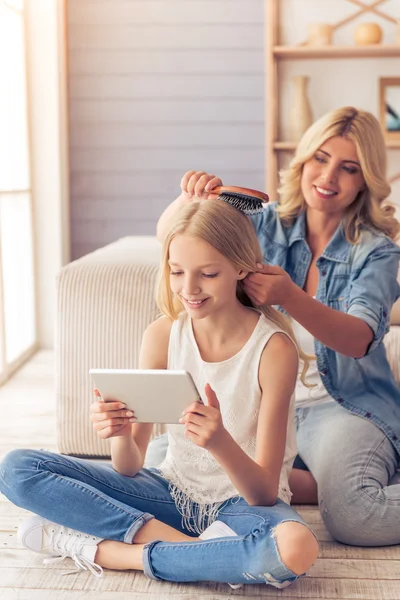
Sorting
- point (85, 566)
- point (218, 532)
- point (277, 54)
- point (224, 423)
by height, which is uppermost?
point (277, 54)

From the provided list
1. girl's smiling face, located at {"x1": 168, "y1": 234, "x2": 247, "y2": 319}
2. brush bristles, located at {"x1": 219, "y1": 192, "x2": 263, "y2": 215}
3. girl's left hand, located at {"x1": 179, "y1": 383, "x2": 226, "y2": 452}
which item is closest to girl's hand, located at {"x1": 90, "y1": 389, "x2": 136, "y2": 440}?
girl's left hand, located at {"x1": 179, "y1": 383, "x2": 226, "y2": 452}

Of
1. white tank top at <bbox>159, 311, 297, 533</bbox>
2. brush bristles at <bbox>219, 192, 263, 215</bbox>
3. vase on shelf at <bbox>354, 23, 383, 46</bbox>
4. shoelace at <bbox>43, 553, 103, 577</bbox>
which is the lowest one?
shoelace at <bbox>43, 553, 103, 577</bbox>

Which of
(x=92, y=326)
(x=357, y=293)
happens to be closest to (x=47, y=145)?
(x=92, y=326)

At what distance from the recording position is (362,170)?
213cm

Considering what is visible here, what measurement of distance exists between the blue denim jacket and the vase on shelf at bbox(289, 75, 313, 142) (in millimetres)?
2108

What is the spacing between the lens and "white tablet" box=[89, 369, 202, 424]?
5.32 ft

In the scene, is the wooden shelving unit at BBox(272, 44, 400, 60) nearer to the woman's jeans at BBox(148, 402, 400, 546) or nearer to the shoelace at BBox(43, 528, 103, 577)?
the woman's jeans at BBox(148, 402, 400, 546)

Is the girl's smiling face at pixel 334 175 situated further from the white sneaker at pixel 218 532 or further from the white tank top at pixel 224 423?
the white sneaker at pixel 218 532

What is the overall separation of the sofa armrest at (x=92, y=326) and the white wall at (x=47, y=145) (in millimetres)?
1787

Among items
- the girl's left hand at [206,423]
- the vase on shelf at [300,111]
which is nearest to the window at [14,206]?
the vase on shelf at [300,111]

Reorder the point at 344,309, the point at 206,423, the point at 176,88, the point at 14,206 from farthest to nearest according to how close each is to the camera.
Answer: the point at 176,88 → the point at 14,206 → the point at 344,309 → the point at 206,423

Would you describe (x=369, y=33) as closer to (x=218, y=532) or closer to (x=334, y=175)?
(x=334, y=175)

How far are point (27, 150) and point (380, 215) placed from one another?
8.28ft

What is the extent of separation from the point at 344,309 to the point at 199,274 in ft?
1.77
